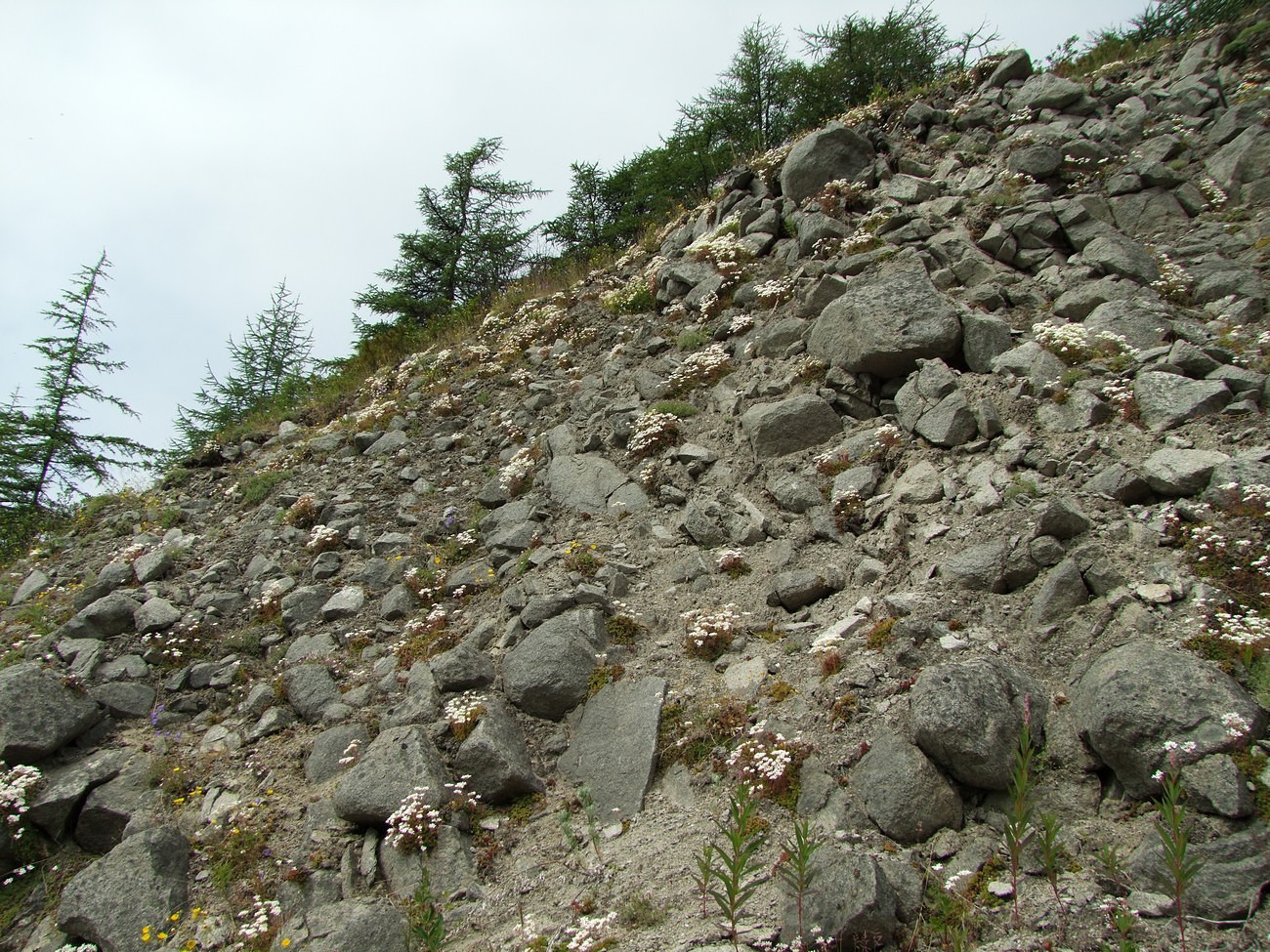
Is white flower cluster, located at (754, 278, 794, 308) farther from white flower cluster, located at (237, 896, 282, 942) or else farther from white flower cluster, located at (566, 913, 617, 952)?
white flower cluster, located at (237, 896, 282, 942)

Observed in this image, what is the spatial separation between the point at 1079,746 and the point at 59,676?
978 cm

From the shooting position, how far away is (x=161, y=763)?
22.9 feet

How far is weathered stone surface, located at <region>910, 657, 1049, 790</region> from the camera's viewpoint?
4488 mm

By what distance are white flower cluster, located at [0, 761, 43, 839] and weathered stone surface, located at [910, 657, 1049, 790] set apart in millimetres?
7654

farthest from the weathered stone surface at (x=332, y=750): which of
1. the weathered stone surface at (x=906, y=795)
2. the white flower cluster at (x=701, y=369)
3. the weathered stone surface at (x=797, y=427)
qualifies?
the white flower cluster at (x=701, y=369)

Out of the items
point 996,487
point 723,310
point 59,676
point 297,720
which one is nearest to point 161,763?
point 297,720

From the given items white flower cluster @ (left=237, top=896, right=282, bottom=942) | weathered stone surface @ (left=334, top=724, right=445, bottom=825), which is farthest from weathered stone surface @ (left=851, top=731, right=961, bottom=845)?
white flower cluster @ (left=237, top=896, right=282, bottom=942)

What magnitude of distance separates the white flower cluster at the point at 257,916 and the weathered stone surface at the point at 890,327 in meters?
8.22

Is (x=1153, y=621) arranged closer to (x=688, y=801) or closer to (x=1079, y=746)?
(x=1079, y=746)

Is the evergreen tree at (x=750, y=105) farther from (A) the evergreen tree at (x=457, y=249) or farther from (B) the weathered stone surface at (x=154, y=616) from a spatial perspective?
(B) the weathered stone surface at (x=154, y=616)

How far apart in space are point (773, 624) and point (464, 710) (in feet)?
9.93

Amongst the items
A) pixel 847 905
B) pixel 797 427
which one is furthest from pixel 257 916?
pixel 797 427

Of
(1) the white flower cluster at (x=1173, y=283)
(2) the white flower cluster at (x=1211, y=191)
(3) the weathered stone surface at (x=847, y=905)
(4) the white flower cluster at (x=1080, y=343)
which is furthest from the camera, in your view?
(2) the white flower cluster at (x=1211, y=191)

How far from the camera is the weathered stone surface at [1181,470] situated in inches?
227
